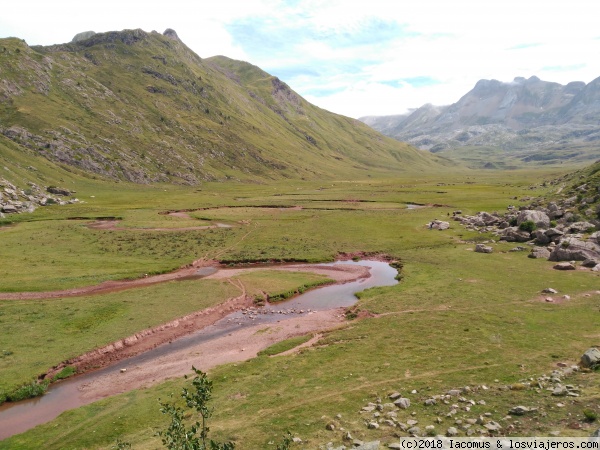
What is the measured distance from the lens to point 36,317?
4347 centimetres

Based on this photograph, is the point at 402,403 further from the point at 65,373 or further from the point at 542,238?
the point at 542,238

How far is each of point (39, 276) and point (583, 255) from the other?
84908mm

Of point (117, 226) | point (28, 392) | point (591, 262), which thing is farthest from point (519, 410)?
point (117, 226)

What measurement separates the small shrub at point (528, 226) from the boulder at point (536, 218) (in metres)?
0.85

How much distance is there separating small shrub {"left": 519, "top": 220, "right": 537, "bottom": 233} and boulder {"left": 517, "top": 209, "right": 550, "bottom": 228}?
2.77 ft

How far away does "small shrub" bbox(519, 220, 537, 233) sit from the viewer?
75375 mm

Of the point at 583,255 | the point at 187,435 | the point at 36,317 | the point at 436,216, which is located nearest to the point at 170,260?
the point at 36,317

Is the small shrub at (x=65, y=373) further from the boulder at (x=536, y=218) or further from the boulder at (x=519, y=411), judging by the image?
the boulder at (x=536, y=218)

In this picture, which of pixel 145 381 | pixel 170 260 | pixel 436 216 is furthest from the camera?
pixel 436 216

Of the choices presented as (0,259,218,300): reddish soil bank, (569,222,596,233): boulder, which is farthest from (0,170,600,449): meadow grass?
(569,222,596,233): boulder

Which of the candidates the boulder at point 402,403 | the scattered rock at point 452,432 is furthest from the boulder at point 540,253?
the scattered rock at point 452,432

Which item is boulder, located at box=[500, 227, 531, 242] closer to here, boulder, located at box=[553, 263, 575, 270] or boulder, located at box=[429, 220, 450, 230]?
boulder, located at box=[429, 220, 450, 230]

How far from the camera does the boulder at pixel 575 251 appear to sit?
2283 inches

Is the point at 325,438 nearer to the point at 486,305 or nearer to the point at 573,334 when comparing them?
the point at 573,334
